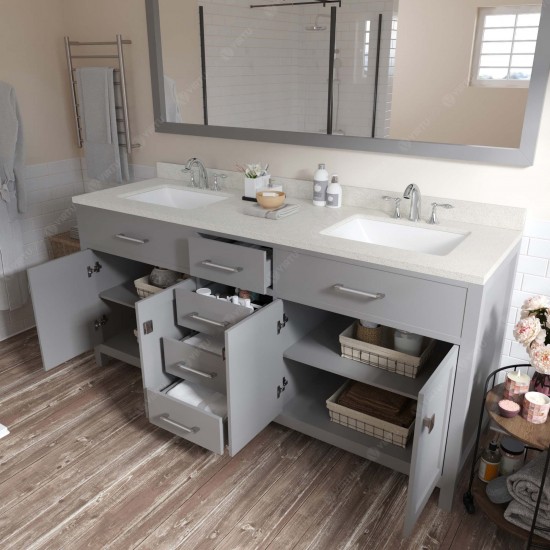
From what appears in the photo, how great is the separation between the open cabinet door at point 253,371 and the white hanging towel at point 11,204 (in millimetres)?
1616

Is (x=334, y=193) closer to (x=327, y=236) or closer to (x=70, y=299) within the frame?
(x=327, y=236)

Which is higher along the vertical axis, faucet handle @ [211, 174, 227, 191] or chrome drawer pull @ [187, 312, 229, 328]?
faucet handle @ [211, 174, 227, 191]

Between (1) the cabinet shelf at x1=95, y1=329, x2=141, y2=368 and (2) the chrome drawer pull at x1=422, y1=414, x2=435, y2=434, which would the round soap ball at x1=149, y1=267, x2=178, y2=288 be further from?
(2) the chrome drawer pull at x1=422, y1=414, x2=435, y2=434

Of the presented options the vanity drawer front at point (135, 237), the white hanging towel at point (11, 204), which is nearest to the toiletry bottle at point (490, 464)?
the vanity drawer front at point (135, 237)

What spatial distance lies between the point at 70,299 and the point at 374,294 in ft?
4.84

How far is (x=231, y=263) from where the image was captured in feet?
7.00

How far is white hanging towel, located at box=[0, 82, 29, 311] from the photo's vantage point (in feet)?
8.93

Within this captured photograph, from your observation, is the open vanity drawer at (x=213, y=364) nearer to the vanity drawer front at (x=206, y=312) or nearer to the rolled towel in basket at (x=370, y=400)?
the vanity drawer front at (x=206, y=312)

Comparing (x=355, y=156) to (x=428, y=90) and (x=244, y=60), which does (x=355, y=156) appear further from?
(x=244, y=60)

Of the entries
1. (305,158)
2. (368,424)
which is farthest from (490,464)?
(305,158)

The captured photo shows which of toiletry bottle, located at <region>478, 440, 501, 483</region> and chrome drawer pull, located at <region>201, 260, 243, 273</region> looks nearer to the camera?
toiletry bottle, located at <region>478, 440, 501, 483</region>

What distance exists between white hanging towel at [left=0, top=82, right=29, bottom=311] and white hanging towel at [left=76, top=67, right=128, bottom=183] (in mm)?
363

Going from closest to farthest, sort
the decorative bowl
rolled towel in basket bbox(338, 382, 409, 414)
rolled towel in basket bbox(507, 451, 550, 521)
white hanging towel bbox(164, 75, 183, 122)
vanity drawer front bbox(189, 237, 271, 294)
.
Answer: rolled towel in basket bbox(507, 451, 550, 521) < vanity drawer front bbox(189, 237, 271, 294) < rolled towel in basket bbox(338, 382, 409, 414) < the decorative bowl < white hanging towel bbox(164, 75, 183, 122)

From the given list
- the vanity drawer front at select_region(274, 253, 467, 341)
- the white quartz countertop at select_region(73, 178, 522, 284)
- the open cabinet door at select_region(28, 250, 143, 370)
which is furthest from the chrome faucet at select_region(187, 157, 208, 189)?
the vanity drawer front at select_region(274, 253, 467, 341)
